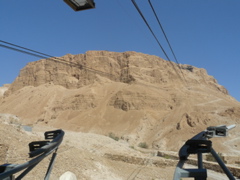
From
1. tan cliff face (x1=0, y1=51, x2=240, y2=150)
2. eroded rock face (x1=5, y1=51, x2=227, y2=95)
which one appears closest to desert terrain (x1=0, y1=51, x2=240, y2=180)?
tan cliff face (x1=0, y1=51, x2=240, y2=150)

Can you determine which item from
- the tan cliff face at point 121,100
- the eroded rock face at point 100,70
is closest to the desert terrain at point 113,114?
the tan cliff face at point 121,100

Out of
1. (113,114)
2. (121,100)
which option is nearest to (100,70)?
(121,100)

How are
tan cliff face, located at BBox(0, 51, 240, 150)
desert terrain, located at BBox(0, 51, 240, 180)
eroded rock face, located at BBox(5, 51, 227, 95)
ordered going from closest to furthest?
desert terrain, located at BBox(0, 51, 240, 180)
tan cliff face, located at BBox(0, 51, 240, 150)
eroded rock face, located at BBox(5, 51, 227, 95)

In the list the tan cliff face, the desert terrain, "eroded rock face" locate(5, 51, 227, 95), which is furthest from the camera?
"eroded rock face" locate(5, 51, 227, 95)

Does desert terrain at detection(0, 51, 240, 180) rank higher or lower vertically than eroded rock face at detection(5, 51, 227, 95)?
lower

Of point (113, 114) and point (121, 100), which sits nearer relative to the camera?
point (113, 114)

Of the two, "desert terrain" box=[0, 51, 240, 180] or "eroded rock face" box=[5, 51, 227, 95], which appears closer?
"desert terrain" box=[0, 51, 240, 180]

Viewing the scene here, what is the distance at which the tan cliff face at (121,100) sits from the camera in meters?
46.8

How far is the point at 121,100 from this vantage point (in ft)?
209

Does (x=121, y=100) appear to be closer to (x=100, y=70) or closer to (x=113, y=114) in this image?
(x=113, y=114)

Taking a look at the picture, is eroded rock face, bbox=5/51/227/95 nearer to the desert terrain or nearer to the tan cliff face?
the tan cliff face

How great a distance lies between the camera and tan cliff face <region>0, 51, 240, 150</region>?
46.8 m

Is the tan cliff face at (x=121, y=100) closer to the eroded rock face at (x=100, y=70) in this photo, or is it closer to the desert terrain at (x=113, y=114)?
the eroded rock face at (x=100, y=70)

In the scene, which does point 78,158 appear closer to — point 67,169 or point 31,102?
point 67,169
